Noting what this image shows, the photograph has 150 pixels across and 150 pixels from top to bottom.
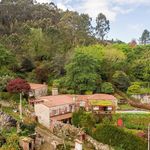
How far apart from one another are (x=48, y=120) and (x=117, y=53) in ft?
62.6

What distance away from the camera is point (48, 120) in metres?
34.8

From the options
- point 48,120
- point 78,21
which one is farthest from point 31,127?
point 78,21

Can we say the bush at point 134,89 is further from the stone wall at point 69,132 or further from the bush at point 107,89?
the stone wall at point 69,132

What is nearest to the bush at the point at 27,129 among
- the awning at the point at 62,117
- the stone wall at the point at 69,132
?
the stone wall at the point at 69,132

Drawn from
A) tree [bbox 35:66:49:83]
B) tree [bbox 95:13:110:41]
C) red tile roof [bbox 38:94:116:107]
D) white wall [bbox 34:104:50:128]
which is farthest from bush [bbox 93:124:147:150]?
tree [bbox 95:13:110:41]

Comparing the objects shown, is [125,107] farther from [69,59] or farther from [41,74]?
[41,74]

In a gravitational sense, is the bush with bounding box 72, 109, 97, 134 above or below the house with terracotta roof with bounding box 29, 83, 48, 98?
below

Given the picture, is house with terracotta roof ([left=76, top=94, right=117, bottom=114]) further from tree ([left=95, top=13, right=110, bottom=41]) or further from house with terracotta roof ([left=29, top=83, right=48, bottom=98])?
tree ([left=95, top=13, right=110, bottom=41])

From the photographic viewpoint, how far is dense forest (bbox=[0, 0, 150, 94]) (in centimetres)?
4303

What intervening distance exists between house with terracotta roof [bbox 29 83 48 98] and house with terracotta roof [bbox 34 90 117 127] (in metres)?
3.55

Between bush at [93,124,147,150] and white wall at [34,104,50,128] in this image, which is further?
white wall at [34,104,50,128]

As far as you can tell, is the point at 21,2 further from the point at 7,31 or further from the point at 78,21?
the point at 78,21

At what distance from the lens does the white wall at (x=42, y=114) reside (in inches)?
1374

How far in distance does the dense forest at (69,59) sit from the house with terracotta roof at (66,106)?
475 cm
